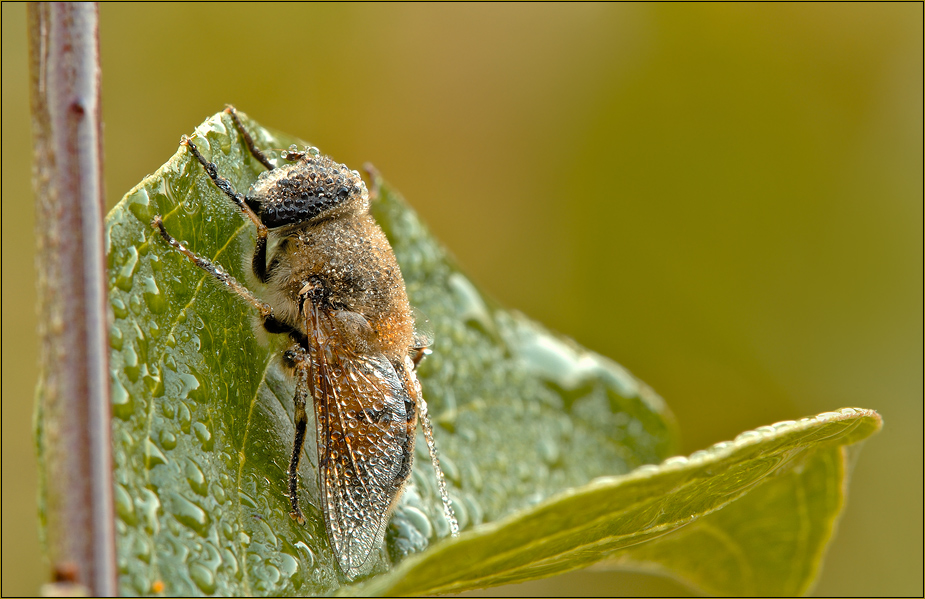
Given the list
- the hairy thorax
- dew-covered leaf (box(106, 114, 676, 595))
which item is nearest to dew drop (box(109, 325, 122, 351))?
dew-covered leaf (box(106, 114, 676, 595))

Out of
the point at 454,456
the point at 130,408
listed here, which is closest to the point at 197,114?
the point at 454,456

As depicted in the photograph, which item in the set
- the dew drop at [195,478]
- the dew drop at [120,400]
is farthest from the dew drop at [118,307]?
the dew drop at [195,478]

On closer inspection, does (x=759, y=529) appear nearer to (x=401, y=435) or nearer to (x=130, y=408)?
(x=401, y=435)

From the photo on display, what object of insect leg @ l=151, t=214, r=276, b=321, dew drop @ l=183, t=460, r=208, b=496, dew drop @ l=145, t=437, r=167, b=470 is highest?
insect leg @ l=151, t=214, r=276, b=321

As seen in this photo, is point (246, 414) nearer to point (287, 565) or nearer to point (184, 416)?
point (184, 416)

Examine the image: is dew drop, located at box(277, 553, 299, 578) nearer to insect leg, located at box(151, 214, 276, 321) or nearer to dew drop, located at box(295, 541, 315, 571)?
dew drop, located at box(295, 541, 315, 571)

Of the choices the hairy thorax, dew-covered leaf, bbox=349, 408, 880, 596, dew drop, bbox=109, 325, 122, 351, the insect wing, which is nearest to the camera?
dew-covered leaf, bbox=349, 408, 880, 596

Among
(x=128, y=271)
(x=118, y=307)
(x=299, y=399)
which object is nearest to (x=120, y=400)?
(x=118, y=307)

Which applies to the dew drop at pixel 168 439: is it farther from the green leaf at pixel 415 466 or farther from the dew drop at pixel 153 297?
the dew drop at pixel 153 297
